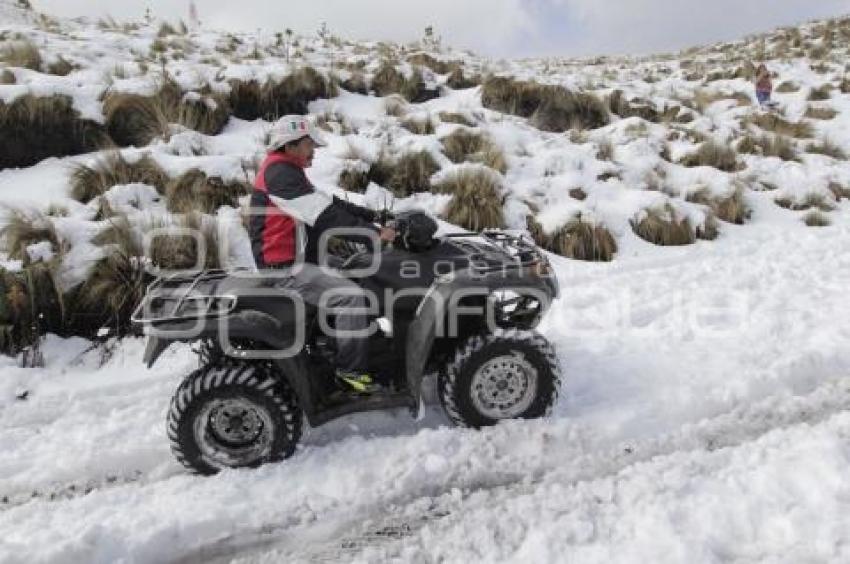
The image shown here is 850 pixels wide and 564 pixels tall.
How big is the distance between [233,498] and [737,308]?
4.42m

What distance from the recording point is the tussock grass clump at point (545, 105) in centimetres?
1266

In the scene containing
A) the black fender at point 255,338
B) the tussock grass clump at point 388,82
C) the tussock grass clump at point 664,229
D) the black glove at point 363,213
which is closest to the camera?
the black fender at point 255,338

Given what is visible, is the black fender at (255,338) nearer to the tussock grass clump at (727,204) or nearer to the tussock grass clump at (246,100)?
the tussock grass clump at (727,204)

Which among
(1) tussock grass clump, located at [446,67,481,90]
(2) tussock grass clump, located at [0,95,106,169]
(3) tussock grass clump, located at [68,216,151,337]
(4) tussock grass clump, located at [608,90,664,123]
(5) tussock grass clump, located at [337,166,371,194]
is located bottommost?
(3) tussock grass clump, located at [68,216,151,337]

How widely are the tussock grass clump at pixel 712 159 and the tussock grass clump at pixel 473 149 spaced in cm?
309

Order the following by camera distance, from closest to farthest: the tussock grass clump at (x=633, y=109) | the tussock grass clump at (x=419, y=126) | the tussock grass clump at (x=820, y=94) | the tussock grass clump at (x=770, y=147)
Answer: the tussock grass clump at (x=419, y=126) < the tussock grass clump at (x=770, y=147) < the tussock grass clump at (x=633, y=109) < the tussock grass clump at (x=820, y=94)

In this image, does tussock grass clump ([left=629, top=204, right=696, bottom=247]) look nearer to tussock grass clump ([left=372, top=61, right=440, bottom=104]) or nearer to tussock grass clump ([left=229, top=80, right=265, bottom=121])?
tussock grass clump ([left=372, top=61, right=440, bottom=104])

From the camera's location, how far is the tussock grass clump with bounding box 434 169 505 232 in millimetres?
8469

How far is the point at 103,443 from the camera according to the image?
4.45m

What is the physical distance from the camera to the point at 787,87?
17297 millimetres

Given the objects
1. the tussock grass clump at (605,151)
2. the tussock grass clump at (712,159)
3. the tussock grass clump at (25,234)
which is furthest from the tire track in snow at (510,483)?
the tussock grass clump at (712,159)

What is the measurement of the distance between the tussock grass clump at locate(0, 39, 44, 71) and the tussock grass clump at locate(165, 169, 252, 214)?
3.99m

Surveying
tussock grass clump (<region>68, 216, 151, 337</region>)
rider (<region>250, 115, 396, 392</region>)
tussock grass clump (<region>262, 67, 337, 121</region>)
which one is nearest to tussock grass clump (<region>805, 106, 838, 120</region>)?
tussock grass clump (<region>262, 67, 337, 121</region>)

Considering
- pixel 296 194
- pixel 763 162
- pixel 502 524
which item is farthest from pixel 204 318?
pixel 763 162
